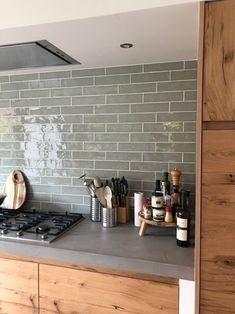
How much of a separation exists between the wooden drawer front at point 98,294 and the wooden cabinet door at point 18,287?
4 cm

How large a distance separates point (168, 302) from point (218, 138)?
683mm

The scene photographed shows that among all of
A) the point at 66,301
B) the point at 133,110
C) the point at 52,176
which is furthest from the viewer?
the point at 52,176

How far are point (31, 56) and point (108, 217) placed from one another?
98 centimetres

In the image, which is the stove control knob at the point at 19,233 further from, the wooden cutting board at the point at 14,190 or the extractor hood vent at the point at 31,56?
the extractor hood vent at the point at 31,56

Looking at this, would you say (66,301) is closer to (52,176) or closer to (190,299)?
(190,299)

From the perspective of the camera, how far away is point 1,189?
1.96 metres

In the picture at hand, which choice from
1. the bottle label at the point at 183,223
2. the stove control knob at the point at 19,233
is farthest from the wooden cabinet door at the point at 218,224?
the stove control knob at the point at 19,233

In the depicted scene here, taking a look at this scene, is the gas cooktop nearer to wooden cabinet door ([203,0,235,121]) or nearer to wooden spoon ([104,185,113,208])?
wooden spoon ([104,185,113,208])

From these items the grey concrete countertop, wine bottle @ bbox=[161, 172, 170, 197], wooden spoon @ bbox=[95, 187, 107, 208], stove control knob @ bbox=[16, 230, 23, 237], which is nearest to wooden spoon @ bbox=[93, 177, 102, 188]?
wooden spoon @ bbox=[95, 187, 107, 208]

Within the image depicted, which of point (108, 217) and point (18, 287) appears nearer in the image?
point (18, 287)

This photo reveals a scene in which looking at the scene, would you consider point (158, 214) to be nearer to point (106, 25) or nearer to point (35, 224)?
point (35, 224)

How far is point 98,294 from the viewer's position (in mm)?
1187

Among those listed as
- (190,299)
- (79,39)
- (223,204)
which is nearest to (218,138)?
(223,204)

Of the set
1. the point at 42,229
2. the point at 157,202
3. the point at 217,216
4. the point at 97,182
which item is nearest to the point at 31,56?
the point at 97,182
